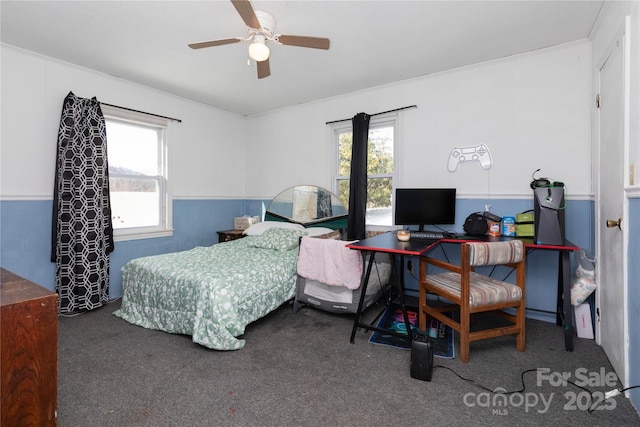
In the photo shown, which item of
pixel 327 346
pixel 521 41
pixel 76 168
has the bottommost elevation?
pixel 327 346

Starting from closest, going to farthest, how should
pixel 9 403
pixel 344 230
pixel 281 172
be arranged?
pixel 9 403, pixel 344 230, pixel 281 172

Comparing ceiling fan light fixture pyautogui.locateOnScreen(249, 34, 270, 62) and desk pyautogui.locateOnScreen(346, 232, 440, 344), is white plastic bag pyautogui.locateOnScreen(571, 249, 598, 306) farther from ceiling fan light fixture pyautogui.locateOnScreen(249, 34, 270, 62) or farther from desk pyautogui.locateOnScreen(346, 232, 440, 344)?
ceiling fan light fixture pyautogui.locateOnScreen(249, 34, 270, 62)

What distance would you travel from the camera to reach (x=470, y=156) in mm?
3205

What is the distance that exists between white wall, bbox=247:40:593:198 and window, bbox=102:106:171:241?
2.23 metres

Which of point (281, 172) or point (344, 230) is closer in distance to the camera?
point (344, 230)

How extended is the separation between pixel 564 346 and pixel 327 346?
180 centimetres

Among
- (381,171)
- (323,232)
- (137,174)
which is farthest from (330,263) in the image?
(137,174)

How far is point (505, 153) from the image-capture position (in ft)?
9.98

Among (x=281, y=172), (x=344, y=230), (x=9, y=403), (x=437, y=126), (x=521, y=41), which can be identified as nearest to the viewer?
(x=9, y=403)

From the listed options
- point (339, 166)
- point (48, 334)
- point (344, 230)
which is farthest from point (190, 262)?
point (339, 166)

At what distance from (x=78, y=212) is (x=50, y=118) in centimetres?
99

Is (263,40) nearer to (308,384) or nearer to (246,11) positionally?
(246,11)

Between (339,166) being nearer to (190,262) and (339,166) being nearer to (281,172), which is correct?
(281,172)

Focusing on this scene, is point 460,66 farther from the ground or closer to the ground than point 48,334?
farther from the ground
